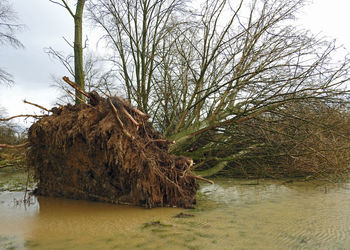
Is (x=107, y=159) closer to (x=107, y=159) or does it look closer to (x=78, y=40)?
(x=107, y=159)

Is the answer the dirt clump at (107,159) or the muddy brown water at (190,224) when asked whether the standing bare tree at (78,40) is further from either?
the muddy brown water at (190,224)

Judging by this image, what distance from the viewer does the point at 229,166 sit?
6.73m

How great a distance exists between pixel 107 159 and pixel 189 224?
1.65 m

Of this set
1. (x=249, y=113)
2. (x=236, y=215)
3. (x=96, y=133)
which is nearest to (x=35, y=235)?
(x=96, y=133)

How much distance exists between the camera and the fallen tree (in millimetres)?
4016

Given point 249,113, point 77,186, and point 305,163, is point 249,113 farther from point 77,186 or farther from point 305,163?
point 77,186

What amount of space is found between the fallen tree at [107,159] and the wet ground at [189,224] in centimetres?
22

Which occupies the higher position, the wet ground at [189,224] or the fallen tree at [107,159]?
the fallen tree at [107,159]

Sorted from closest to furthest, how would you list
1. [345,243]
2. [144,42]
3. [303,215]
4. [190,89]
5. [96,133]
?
[345,243], [303,215], [96,133], [144,42], [190,89]

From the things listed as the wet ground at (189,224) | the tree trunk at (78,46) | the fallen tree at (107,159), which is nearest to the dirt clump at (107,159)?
the fallen tree at (107,159)

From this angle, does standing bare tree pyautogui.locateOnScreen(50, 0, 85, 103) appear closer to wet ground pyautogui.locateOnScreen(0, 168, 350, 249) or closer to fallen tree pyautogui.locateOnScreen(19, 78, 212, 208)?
fallen tree pyautogui.locateOnScreen(19, 78, 212, 208)

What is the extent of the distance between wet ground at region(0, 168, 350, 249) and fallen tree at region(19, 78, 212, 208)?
0.22 m

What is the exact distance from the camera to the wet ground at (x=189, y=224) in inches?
98.0

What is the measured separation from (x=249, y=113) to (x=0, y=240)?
4.51 meters
